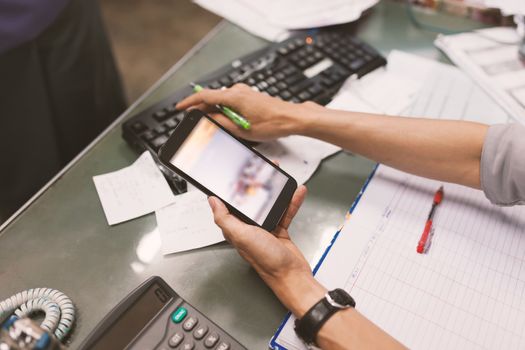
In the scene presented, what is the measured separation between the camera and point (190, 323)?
→ 0.55 m

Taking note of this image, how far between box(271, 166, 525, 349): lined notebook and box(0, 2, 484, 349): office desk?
47 mm

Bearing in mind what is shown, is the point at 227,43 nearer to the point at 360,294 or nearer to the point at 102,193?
the point at 102,193

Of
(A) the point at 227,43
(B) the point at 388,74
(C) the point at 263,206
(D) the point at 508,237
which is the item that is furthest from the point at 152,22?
(D) the point at 508,237

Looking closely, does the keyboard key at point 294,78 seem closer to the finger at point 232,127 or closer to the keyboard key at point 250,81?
the keyboard key at point 250,81

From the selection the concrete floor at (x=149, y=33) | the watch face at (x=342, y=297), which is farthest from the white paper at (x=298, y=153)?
the concrete floor at (x=149, y=33)

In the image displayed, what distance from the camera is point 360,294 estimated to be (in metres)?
0.60

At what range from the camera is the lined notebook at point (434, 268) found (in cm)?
56

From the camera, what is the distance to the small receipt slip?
2.31ft

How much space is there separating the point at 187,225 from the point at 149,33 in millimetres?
1736

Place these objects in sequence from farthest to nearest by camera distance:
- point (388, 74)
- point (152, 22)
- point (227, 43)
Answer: point (152, 22), point (227, 43), point (388, 74)

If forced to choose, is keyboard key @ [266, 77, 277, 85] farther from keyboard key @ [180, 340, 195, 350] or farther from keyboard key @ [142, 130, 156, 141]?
keyboard key @ [180, 340, 195, 350]

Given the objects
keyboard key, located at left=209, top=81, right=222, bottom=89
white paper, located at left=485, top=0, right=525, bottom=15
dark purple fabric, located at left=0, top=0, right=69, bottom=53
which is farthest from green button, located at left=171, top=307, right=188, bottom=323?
white paper, located at left=485, top=0, right=525, bottom=15

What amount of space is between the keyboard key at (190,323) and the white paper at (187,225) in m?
0.13

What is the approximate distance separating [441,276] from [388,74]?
482 mm
